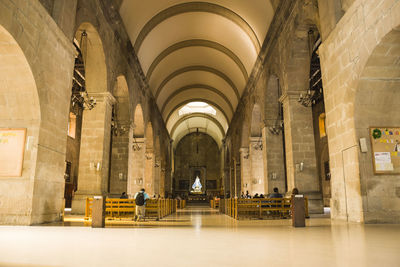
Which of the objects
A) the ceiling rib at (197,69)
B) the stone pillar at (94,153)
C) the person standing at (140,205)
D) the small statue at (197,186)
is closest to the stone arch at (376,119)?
the person standing at (140,205)

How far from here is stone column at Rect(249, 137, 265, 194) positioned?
19125mm

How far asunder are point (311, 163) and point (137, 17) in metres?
9.81

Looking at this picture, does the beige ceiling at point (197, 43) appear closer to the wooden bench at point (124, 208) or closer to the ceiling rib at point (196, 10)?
the ceiling rib at point (196, 10)

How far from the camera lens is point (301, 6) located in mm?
10836

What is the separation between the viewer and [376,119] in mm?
7336

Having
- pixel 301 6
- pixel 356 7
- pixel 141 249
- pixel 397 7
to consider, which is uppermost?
pixel 301 6

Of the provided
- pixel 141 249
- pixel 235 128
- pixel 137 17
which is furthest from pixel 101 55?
pixel 235 128

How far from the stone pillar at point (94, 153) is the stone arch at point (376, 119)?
8.32 meters

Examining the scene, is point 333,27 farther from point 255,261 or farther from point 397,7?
point 255,261

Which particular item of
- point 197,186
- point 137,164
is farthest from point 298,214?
point 197,186

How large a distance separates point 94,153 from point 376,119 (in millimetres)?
9181

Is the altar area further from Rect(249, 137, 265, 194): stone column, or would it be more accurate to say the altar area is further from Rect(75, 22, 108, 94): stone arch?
Rect(75, 22, 108, 94): stone arch

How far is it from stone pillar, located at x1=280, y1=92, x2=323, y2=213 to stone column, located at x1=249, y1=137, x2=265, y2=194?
23.0 feet

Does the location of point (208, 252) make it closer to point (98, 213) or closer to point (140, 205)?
point (98, 213)
